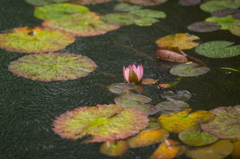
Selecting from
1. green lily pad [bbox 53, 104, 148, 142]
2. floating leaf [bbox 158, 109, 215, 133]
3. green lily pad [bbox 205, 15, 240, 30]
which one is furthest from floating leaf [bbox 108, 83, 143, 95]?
green lily pad [bbox 205, 15, 240, 30]

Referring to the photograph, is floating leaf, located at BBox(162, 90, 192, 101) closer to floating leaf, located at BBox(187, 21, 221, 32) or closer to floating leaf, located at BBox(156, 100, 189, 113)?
floating leaf, located at BBox(156, 100, 189, 113)

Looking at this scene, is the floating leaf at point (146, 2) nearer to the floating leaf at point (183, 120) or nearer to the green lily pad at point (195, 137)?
the floating leaf at point (183, 120)

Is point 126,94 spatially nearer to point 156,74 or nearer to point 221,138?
point 156,74

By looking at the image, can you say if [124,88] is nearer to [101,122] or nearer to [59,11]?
[101,122]

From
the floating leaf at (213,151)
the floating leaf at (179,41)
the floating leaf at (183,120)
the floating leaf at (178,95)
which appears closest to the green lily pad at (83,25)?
the floating leaf at (179,41)

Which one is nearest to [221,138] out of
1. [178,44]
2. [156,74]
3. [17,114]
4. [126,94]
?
[126,94]
